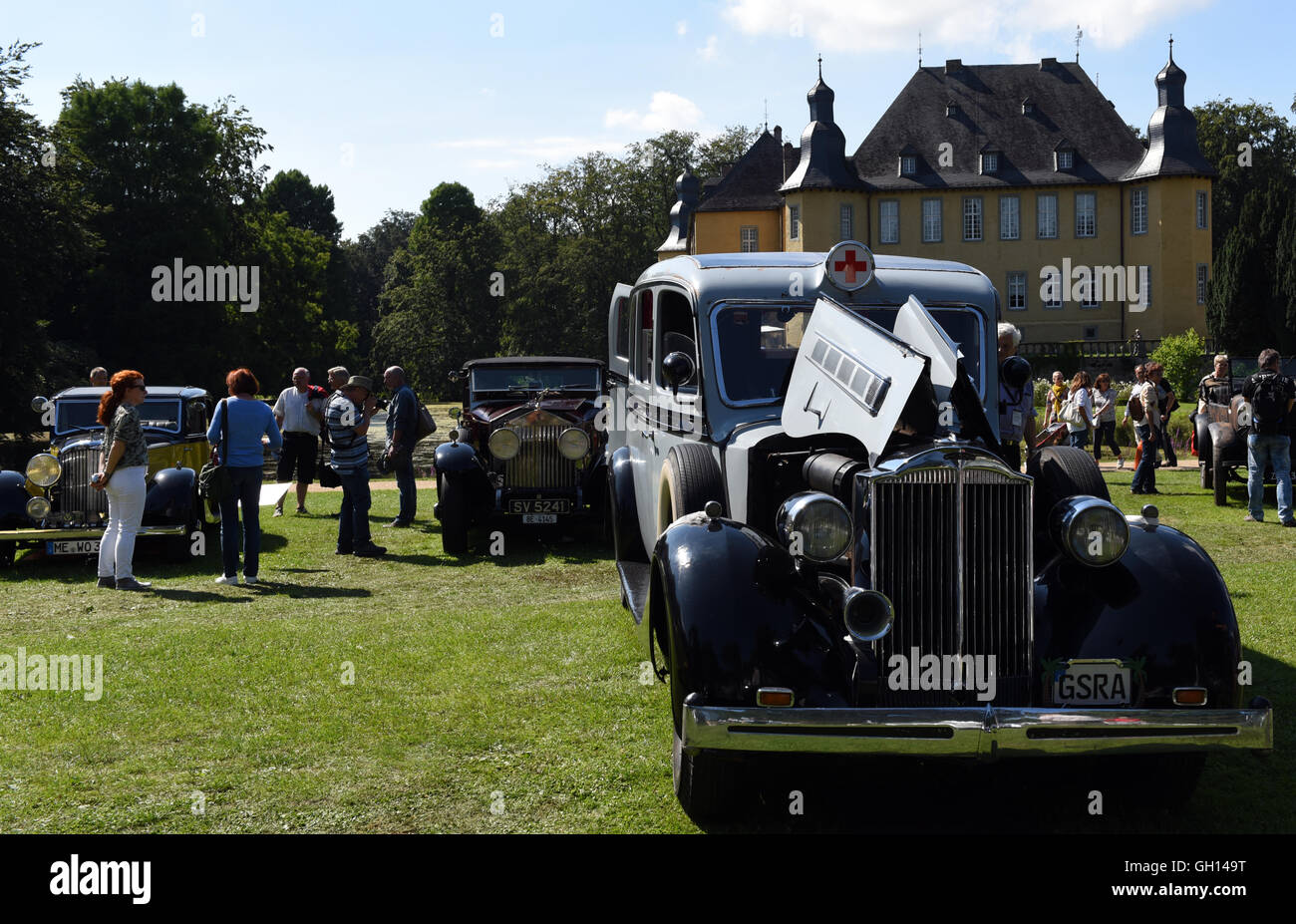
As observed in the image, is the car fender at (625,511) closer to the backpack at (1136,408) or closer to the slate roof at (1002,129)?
the backpack at (1136,408)

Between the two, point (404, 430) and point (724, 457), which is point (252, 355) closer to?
point (404, 430)

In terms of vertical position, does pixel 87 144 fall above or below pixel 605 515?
above

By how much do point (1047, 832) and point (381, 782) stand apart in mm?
2931

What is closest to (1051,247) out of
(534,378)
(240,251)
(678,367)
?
(240,251)

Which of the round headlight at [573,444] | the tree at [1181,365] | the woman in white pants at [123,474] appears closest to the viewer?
the woman in white pants at [123,474]

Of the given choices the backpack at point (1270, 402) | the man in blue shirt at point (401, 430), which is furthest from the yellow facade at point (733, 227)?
the backpack at point (1270, 402)

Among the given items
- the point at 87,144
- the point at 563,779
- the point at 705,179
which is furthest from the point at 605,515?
the point at 705,179

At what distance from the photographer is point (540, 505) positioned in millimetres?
12953

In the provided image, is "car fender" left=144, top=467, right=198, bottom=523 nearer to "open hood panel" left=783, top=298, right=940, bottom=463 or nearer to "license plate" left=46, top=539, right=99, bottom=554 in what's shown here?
"license plate" left=46, top=539, right=99, bottom=554

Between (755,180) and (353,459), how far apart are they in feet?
194

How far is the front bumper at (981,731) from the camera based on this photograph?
4312mm

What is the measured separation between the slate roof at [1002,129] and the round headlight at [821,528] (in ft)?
202

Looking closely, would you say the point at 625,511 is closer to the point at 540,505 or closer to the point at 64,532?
the point at 540,505
